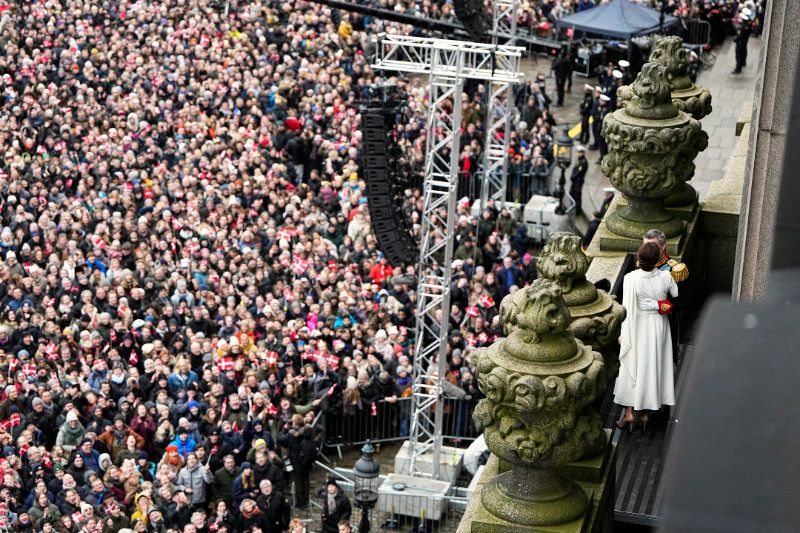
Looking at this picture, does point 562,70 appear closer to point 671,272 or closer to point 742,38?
point 742,38

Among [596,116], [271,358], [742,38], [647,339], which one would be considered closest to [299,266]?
[271,358]

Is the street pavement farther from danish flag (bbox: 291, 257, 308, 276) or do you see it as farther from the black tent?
danish flag (bbox: 291, 257, 308, 276)

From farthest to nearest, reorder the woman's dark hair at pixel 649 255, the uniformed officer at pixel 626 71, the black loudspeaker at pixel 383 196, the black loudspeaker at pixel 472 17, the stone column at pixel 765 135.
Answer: the uniformed officer at pixel 626 71, the black loudspeaker at pixel 472 17, the black loudspeaker at pixel 383 196, the woman's dark hair at pixel 649 255, the stone column at pixel 765 135

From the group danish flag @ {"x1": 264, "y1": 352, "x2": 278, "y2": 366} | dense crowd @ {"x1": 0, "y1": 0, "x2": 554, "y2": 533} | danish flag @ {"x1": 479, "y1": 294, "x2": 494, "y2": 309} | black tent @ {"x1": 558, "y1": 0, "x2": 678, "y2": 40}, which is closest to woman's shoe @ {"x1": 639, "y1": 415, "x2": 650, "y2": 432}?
dense crowd @ {"x1": 0, "y1": 0, "x2": 554, "y2": 533}

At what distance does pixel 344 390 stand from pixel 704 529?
21.7 metres

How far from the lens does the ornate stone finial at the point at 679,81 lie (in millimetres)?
10141

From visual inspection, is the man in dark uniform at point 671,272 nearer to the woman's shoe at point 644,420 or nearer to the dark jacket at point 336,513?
the woman's shoe at point 644,420

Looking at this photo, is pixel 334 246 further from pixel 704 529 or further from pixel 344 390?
pixel 704 529

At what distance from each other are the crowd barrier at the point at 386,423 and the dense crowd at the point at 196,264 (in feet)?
0.69

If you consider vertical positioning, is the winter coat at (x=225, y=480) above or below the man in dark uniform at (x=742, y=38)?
below

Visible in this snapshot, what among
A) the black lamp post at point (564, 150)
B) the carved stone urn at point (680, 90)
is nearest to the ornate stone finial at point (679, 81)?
the carved stone urn at point (680, 90)

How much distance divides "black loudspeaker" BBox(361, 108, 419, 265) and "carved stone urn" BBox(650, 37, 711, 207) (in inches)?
557

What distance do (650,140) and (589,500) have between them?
12.7 ft

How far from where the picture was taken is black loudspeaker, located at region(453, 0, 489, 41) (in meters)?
27.8
